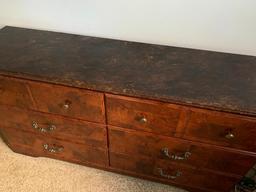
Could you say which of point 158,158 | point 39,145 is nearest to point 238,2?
point 158,158

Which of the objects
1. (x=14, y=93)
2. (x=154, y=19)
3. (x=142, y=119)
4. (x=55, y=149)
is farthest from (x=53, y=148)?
(x=154, y=19)

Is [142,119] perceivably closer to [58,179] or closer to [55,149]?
[55,149]

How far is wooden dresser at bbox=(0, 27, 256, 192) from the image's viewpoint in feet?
2.76

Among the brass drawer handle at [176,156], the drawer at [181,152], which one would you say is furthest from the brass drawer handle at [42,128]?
the brass drawer handle at [176,156]

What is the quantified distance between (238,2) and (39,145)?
1.34 m

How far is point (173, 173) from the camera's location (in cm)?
116

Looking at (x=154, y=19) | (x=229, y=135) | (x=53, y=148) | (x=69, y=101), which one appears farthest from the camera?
(x=53, y=148)

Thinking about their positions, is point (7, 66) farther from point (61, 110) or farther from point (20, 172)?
point (20, 172)

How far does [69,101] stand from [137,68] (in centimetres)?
35

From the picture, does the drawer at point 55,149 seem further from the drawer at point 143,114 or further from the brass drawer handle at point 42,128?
the drawer at point 143,114

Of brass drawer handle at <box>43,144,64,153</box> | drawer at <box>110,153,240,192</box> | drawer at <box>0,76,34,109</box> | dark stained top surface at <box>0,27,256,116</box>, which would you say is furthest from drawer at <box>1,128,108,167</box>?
dark stained top surface at <box>0,27,256,116</box>

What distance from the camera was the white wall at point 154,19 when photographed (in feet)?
3.33

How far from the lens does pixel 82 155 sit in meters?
1.26

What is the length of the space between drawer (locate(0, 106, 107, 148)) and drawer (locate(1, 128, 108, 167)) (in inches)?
2.1
